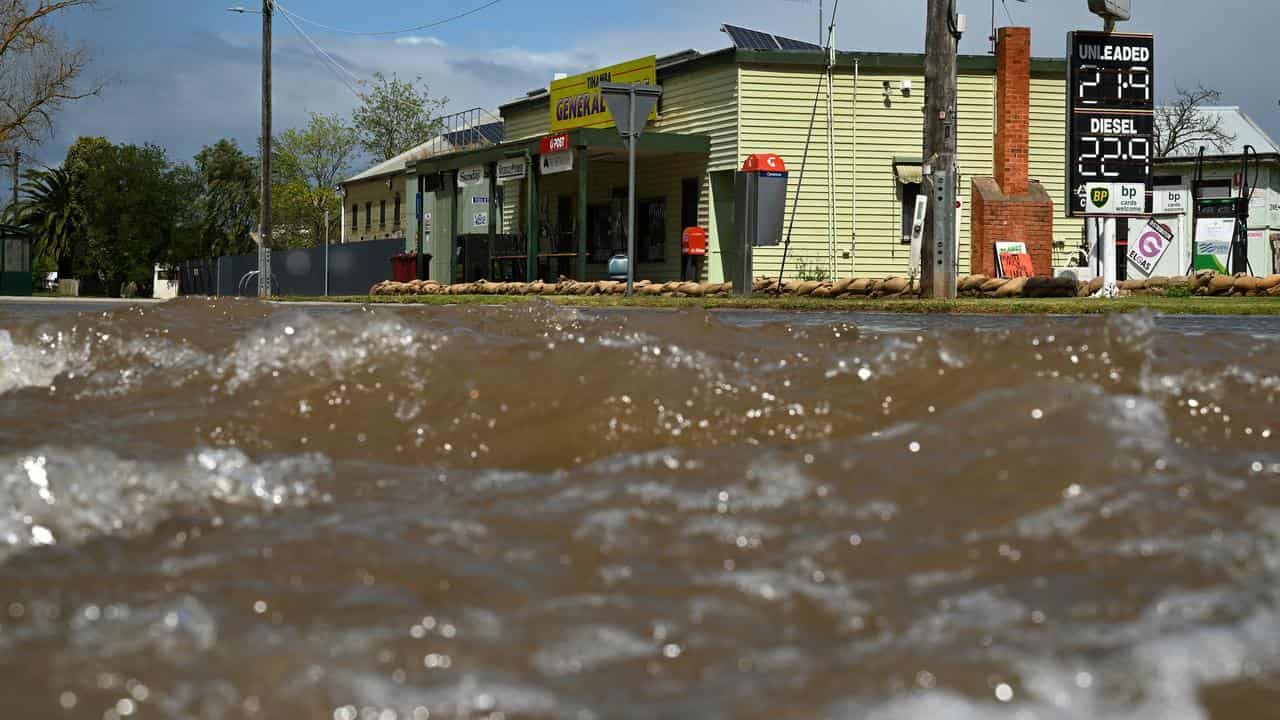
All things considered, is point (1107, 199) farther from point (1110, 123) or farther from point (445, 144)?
point (445, 144)

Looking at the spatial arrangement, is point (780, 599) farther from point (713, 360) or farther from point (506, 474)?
point (713, 360)

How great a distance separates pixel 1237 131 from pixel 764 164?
33.7 meters

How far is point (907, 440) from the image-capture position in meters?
3.50

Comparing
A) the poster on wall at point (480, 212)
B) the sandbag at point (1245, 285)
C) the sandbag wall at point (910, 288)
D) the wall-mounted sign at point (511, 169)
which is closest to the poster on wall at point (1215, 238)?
the sandbag wall at point (910, 288)

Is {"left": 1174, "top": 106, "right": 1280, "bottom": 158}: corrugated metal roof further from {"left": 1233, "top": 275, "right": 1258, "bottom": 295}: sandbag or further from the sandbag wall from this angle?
{"left": 1233, "top": 275, "right": 1258, "bottom": 295}: sandbag

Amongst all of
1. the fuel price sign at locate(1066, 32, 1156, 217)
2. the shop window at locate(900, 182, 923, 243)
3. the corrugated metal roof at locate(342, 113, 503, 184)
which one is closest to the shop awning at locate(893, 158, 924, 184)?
the shop window at locate(900, 182, 923, 243)

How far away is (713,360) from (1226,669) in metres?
2.58

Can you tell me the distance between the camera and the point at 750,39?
27.7 metres

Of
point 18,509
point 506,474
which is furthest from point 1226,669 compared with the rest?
point 18,509

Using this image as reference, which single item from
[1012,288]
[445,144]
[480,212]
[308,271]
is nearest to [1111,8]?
[1012,288]

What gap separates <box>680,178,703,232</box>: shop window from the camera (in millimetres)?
28625

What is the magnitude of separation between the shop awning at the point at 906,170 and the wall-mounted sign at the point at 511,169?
806 centimetres

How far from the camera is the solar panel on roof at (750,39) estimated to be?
2705cm

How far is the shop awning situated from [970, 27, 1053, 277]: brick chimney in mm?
1235
